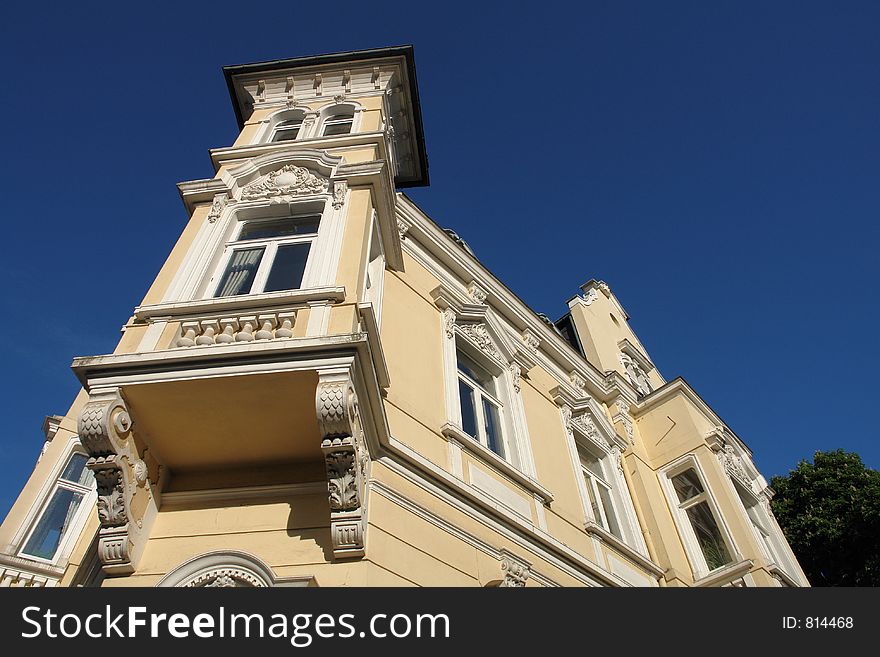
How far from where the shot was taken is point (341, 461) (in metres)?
5.61

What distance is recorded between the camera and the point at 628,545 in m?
10.6

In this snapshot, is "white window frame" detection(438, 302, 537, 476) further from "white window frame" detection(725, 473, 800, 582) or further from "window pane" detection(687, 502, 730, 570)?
"white window frame" detection(725, 473, 800, 582)

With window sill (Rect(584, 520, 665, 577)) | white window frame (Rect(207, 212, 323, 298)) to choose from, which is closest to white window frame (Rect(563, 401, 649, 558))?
window sill (Rect(584, 520, 665, 577))

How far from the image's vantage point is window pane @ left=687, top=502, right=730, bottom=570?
11703 millimetres

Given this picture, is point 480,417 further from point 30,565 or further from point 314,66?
point 314,66

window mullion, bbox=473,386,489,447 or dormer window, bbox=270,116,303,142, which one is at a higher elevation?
dormer window, bbox=270,116,303,142

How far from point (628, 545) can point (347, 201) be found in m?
7.35

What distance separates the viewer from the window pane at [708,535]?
11703 mm

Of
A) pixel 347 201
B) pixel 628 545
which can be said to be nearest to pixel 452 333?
pixel 347 201

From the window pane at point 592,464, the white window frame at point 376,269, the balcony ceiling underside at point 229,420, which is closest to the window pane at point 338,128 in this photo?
the white window frame at point 376,269

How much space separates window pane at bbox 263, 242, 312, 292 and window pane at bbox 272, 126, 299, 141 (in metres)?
4.21
